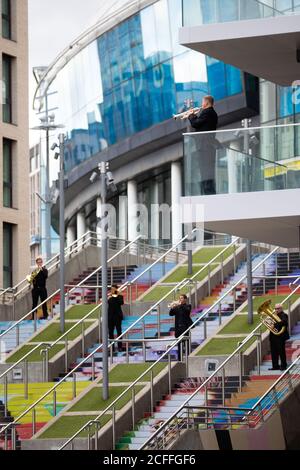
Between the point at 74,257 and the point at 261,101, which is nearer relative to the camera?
the point at 74,257

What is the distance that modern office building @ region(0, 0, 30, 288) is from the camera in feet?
176

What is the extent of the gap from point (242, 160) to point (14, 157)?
23.3 m

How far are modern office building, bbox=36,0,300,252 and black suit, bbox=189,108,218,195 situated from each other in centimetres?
2528

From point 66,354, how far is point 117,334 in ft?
5.30

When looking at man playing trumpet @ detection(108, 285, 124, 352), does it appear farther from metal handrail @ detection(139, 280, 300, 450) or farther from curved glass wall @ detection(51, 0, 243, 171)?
curved glass wall @ detection(51, 0, 243, 171)

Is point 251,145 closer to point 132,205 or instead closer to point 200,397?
point 200,397

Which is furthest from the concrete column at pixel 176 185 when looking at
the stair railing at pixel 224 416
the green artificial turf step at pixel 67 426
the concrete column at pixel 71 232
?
the stair railing at pixel 224 416

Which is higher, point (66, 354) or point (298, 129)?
point (298, 129)

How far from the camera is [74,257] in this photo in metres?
A: 49.9

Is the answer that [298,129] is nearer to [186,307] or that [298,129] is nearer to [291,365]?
[291,365]

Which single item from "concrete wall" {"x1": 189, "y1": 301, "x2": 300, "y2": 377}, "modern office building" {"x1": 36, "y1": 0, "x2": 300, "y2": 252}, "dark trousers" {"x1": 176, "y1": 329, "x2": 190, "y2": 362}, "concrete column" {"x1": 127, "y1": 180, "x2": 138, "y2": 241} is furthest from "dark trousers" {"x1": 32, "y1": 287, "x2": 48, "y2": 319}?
"concrete column" {"x1": 127, "y1": 180, "x2": 138, "y2": 241}

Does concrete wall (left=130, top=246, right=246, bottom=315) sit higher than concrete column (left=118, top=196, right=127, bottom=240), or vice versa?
concrete column (left=118, top=196, right=127, bottom=240)

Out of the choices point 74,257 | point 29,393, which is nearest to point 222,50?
point 29,393

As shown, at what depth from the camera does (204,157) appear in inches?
1249
